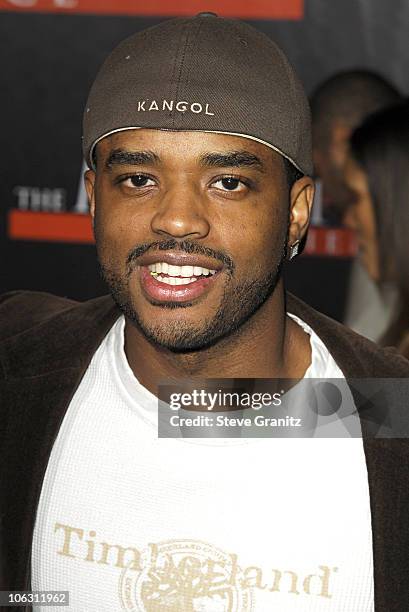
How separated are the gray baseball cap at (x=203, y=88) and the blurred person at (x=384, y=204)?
1.28m

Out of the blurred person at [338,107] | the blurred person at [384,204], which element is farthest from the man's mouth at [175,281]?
the blurred person at [338,107]

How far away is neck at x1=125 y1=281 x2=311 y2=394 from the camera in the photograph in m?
2.34

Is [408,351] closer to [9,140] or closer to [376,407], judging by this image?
[376,407]

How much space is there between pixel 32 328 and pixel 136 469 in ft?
1.80

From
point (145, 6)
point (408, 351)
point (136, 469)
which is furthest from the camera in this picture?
point (145, 6)

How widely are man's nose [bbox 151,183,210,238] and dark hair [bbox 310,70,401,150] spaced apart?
2.71m

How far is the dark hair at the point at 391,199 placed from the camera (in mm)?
3467

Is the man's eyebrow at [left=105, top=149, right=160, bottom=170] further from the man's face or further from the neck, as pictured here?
the neck

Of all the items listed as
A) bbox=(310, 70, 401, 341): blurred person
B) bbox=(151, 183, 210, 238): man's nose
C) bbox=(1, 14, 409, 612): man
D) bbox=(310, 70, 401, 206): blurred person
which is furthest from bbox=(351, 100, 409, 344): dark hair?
bbox=(151, 183, 210, 238): man's nose

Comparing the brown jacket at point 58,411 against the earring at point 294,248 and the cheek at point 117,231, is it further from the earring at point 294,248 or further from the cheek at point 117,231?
the cheek at point 117,231

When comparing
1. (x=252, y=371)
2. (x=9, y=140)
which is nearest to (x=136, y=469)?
(x=252, y=371)

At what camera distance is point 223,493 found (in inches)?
87.4

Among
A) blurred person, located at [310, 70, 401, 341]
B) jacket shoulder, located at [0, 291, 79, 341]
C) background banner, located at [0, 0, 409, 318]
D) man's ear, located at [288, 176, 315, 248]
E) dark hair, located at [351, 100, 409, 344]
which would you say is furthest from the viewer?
background banner, located at [0, 0, 409, 318]

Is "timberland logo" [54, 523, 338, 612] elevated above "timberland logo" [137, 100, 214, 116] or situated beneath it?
situated beneath
